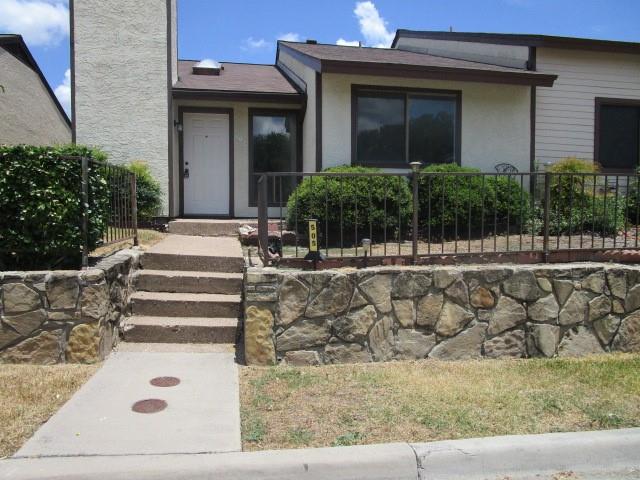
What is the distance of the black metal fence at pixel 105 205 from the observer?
16.8ft

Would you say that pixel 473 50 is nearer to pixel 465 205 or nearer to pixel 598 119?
pixel 598 119

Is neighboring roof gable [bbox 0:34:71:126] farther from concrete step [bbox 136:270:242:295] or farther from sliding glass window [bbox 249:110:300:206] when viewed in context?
concrete step [bbox 136:270:242:295]

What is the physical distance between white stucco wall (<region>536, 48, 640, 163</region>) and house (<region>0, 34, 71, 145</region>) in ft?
35.6

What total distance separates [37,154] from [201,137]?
18.9 ft

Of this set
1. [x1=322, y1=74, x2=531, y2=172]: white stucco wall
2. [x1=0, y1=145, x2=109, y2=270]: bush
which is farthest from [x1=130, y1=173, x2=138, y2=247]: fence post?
[x1=322, y1=74, x2=531, y2=172]: white stucco wall

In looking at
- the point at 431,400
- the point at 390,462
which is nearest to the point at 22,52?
the point at 431,400

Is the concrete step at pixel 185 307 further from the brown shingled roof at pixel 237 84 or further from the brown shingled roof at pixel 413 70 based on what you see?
the brown shingled roof at pixel 237 84

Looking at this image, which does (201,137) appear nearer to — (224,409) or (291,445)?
(224,409)

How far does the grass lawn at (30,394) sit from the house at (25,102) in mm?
9318

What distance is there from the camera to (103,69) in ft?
32.5

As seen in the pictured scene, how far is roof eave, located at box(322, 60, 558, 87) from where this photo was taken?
9.02 m

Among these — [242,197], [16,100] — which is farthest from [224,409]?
[16,100]

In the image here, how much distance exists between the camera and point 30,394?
4.08 metres

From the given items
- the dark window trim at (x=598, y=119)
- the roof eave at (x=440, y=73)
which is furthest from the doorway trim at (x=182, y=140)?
the dark window trim at (x=598, y=119)
